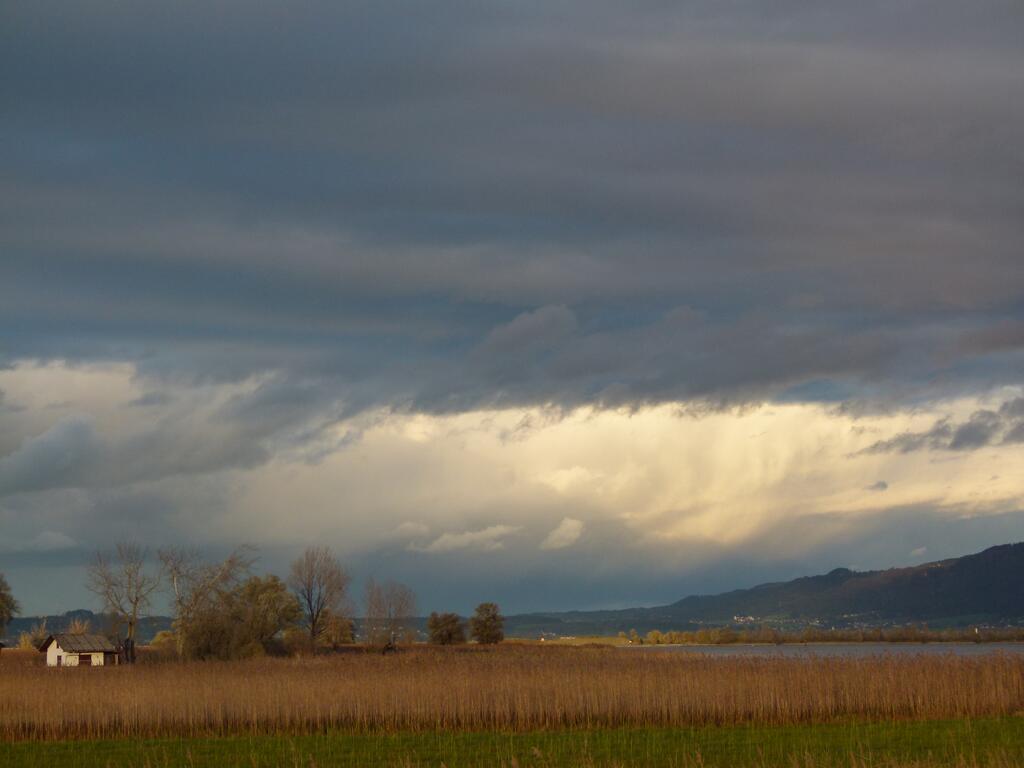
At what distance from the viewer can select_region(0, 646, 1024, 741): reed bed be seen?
3538 cm

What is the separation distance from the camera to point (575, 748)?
93.4 feet

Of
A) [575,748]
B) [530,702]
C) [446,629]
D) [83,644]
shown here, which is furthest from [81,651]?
[575,748]

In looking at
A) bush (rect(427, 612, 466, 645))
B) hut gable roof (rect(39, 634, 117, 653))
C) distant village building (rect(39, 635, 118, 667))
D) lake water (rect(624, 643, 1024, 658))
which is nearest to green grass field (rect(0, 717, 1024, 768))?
lake water (rect(624, 643, 1024, 658))

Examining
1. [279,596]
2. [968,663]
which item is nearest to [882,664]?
[968,663]

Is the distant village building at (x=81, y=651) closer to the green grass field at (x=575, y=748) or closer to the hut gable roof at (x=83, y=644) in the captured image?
the hut gable roof at (x=83, y=644)

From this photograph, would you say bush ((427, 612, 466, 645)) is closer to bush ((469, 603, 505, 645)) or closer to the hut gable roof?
bush ((469, 603, 505, 645))

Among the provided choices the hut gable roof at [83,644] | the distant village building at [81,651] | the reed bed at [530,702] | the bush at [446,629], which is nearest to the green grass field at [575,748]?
the reed bed at [530,702]

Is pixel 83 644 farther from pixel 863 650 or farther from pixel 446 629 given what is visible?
pixel 863 650

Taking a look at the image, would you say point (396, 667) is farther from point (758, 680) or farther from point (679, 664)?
point (758, 680)

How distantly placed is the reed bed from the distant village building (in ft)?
163

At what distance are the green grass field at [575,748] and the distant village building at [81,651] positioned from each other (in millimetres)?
57451

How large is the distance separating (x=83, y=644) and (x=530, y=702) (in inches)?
2460

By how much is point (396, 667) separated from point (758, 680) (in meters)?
15.1

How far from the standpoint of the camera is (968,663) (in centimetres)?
4003
